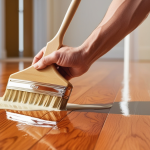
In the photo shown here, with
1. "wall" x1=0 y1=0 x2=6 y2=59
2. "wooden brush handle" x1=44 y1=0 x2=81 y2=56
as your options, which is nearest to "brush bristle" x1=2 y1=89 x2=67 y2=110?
"wooden brush handle" x1=44 y1=0 x2=81 y2=56

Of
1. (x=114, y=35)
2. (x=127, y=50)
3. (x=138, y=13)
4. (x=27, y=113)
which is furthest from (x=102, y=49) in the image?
(x=127, y=50)

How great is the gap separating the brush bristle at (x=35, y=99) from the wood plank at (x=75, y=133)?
8cm

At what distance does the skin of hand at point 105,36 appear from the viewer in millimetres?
829

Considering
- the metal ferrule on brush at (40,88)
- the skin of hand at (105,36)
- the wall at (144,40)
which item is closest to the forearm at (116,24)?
the skin of hand at (105,36)

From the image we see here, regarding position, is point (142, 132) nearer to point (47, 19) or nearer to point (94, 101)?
point (94, 101)

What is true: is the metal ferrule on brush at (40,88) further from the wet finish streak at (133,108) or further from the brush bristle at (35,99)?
the wet finish streak at (133,108)

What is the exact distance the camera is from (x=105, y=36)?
33.9 inches

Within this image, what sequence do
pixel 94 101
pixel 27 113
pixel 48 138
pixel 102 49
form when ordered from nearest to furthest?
pixel 48 138, pixel 27 113, pixel 102 49, pixel 94 101

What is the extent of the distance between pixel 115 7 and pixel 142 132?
0.44 meters

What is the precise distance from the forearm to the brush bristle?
165mm

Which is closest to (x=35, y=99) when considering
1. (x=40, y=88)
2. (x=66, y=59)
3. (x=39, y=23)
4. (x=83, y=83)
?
(x=40, y=88)

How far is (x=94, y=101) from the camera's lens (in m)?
1.01

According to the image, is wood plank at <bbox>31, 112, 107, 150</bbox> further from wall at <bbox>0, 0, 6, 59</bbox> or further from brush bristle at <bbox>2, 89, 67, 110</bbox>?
wall at <bbox>0, 0, 6, 59</bbox>

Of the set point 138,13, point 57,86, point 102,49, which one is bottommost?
point 57,86
